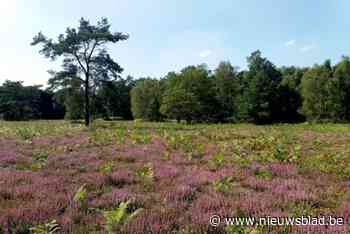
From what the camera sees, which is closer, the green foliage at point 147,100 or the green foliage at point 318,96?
the green foliage at point 318,96

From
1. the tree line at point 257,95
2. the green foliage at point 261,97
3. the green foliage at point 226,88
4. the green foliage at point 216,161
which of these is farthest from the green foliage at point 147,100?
the green foliage at point 216,161

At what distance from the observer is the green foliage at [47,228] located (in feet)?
15.5

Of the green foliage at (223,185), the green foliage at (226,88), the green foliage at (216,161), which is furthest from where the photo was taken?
the green foliage at (226,88)

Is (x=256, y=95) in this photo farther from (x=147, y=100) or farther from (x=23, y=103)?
(x=23, y=103)

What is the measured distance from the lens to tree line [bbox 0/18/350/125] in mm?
39603

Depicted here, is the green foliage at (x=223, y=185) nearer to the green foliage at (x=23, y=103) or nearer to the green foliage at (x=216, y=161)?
the green foliage at (x=216, y=161)

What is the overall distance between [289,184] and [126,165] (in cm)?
482

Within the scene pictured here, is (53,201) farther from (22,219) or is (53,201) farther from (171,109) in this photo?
(171,109)

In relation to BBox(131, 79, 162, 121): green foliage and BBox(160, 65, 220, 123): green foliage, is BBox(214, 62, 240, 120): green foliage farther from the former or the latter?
BBox(131, 79, 162, 121): green foliage

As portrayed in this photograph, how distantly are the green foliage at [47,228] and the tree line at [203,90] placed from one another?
1397 inches

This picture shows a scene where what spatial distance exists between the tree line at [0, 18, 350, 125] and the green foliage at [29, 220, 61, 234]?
3547cm

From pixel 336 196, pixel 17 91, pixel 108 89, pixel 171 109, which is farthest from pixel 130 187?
pixel 17 91

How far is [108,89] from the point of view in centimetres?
4116

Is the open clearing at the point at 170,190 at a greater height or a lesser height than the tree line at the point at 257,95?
lesser
